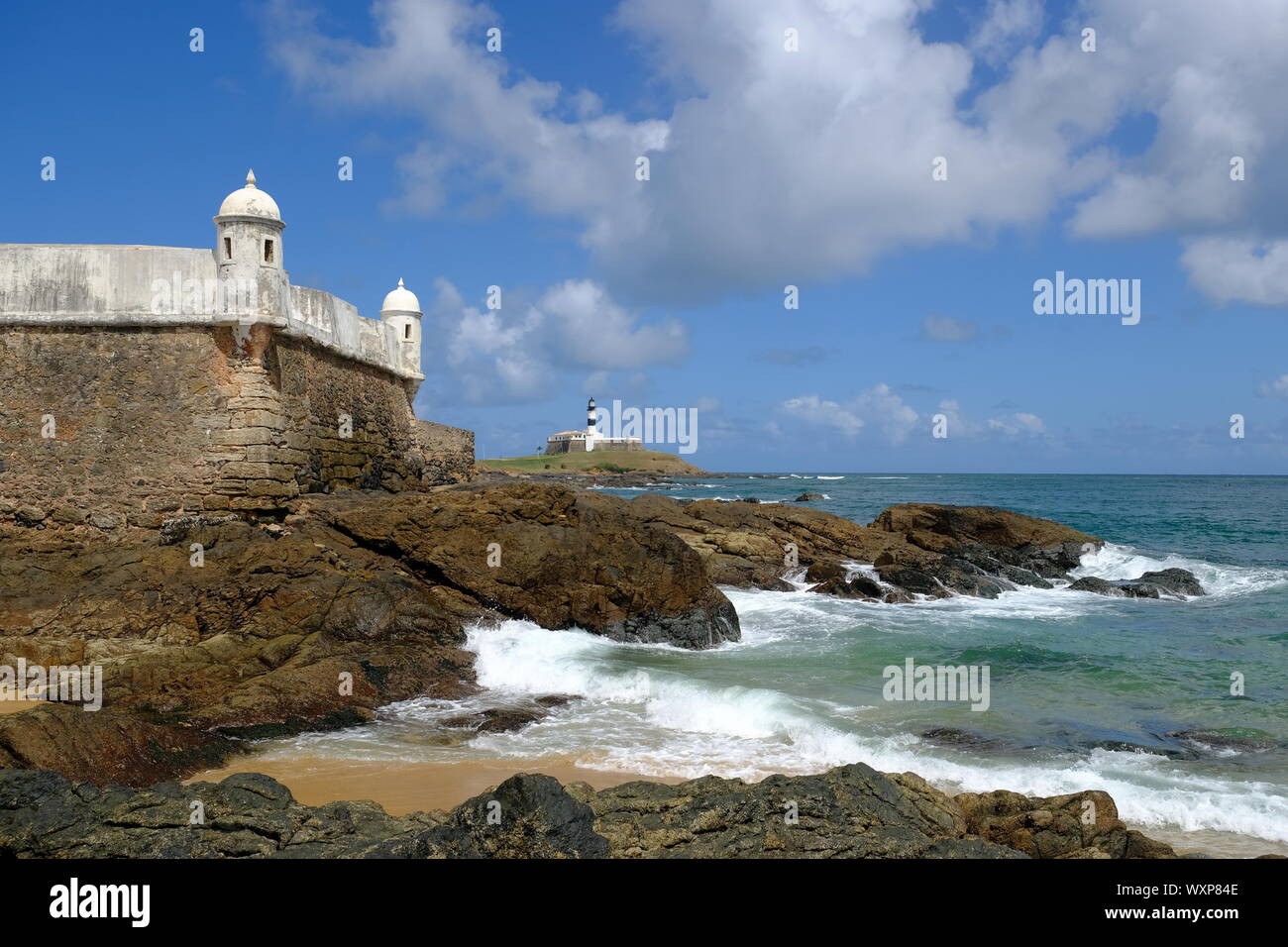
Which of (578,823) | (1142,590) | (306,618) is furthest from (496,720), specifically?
(1142,590)

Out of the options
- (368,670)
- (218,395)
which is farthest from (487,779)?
(218,395)

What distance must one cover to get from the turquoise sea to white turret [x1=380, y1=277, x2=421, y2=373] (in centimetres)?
869

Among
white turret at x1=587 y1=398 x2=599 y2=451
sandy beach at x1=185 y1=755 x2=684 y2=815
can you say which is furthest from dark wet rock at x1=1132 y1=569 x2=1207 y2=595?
white turret at x1=587 y1=398 x2=599 y2=451

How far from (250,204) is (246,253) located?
2.15 ft

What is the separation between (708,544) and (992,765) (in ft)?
45.9

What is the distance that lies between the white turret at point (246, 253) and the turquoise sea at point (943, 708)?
18.3 feet

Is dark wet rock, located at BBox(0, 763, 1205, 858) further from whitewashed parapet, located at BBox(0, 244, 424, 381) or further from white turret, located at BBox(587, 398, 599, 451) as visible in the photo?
white turret, located at BBox(587, 398, 599, 451)

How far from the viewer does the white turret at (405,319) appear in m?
20.1

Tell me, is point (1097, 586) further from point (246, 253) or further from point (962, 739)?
point (246, 253)

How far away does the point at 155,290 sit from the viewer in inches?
498

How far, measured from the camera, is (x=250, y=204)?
492 inches

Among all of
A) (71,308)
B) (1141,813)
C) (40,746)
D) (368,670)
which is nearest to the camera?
(40,746)

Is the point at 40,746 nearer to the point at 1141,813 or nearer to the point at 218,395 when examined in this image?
the point at 218,395

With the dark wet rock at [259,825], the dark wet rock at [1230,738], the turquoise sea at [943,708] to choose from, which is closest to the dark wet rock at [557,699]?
the turquoise sea at [943,708]
